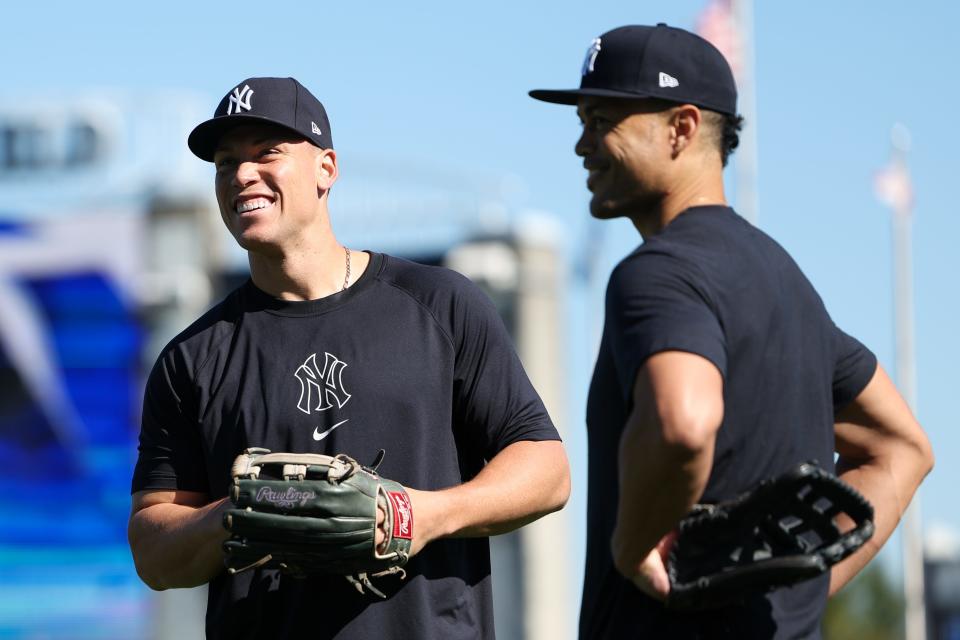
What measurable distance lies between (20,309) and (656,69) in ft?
89.3

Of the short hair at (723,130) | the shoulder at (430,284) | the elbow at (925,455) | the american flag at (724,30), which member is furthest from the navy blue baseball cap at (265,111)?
the american flag at (724,30)

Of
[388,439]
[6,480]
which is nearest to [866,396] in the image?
[388,439]

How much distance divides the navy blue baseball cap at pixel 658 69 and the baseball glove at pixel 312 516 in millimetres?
1108

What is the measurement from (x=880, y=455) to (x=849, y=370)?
0.88 ft

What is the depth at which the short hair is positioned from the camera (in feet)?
12.6

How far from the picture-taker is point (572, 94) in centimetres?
394

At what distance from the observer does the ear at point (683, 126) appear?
379 cm

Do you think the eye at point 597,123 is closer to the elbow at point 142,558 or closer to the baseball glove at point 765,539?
the baseball glove at point 765,539

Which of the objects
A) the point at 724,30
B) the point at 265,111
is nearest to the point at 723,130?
the point at 265,111

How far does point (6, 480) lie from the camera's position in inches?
1149

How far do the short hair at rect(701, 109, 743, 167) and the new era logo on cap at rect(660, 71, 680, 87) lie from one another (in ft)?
0.31

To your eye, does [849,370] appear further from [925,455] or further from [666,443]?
[666,443]

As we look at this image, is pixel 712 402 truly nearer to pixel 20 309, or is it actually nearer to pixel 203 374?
pixel 203 374

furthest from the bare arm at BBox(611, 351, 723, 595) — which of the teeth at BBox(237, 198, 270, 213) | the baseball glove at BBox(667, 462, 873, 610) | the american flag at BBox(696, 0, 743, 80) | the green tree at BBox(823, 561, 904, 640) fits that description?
the green tree at BBox(823, 561, 904, 640)
